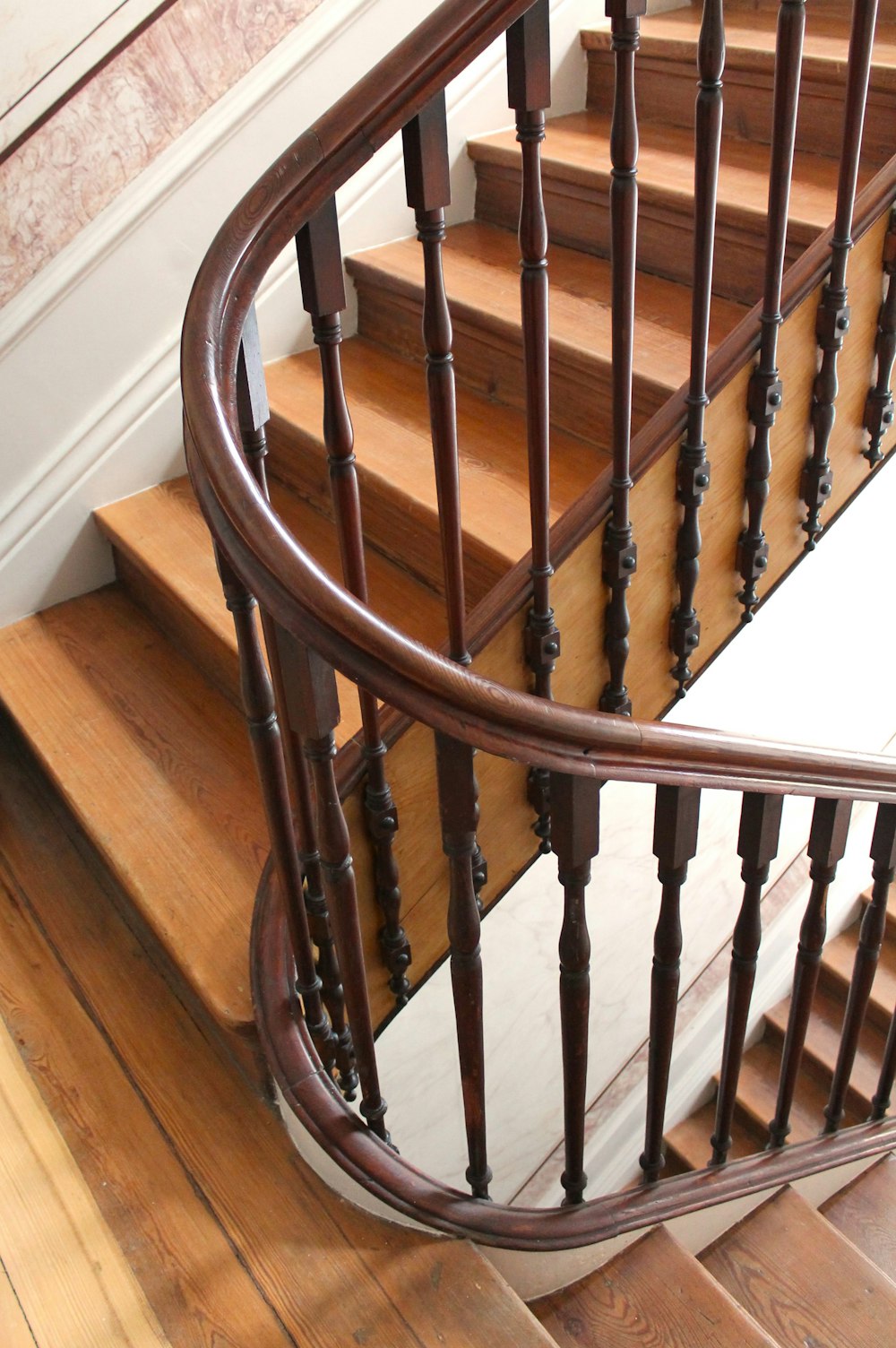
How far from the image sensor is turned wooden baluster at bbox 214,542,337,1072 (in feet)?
3.24

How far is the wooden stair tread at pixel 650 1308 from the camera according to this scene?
5.02 feet

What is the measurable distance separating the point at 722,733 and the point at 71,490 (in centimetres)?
158

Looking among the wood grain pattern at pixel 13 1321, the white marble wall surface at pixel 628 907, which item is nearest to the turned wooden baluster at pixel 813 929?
the white marble wall surface at pixel 628 907

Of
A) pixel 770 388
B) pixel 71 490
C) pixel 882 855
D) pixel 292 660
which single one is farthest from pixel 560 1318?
pixel 71 490

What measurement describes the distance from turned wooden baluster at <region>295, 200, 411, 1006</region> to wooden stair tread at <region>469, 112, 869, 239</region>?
90cm

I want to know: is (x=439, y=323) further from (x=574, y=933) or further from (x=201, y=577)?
(x=201, y=577)

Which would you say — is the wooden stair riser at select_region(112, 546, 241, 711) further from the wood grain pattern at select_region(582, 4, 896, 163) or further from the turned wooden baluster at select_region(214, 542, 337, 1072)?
the wood grain pattern at select_region(582, 4, 896, 163)

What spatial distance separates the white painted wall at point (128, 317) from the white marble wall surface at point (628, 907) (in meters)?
1.16

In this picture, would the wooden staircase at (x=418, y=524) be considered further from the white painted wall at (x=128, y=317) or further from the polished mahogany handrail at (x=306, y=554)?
the polished mahogany handrail at (x=306, y=554)

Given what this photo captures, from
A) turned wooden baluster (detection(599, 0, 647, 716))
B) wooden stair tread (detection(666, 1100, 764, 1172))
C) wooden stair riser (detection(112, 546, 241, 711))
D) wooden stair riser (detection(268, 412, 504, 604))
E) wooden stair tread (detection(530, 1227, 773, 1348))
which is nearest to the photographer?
turned wooden baluster (detection(599, 0, 647, 716))

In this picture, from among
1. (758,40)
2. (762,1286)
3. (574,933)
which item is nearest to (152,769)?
(574,933)

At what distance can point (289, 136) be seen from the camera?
2.12 m

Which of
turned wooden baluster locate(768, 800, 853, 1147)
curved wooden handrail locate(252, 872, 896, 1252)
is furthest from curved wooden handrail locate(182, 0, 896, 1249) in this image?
curved wooden handrail locate(252, 872, 896, 1252)

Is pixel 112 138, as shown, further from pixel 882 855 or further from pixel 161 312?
pixel 882 855
